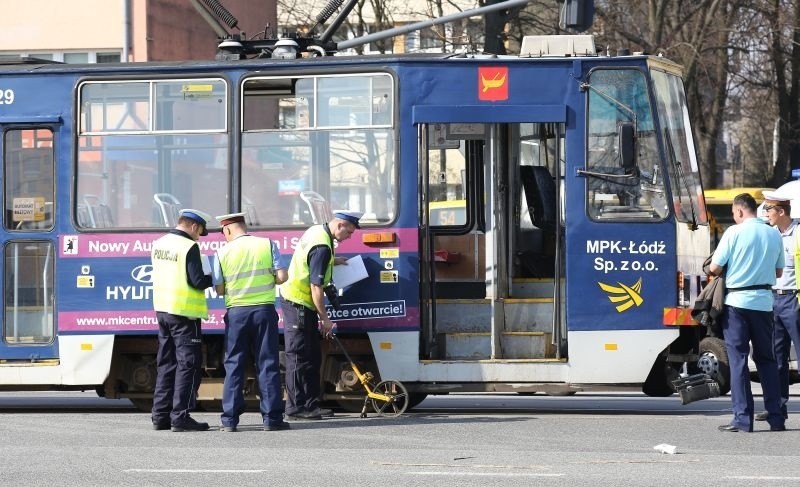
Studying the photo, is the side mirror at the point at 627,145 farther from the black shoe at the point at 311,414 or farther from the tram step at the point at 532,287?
the black shoe at the point at 311,414

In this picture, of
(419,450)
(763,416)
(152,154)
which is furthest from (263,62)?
(763,416)

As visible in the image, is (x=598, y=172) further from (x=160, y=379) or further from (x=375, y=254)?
(x=160, y=379)

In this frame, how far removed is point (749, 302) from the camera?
11.9 meters

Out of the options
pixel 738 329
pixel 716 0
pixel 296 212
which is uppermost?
pixel 716 0

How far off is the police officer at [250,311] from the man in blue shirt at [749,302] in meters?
3.47

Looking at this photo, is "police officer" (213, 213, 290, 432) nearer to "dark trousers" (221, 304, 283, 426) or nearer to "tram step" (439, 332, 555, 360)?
"dark trousers" (221, 304, 283, 426)

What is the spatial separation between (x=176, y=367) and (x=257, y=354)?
0.66 metres

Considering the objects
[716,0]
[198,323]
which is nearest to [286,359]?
[198,323]

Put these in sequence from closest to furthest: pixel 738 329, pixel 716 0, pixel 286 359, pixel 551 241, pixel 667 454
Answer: pixel 667 454 < pixel 738 329 < pixel 286 359 < pixel 551 241 < pixel 716 0

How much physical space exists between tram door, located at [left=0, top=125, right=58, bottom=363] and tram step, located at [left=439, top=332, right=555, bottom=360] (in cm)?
345

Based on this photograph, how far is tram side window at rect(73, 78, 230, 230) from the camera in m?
13.5

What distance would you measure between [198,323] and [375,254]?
168 cm

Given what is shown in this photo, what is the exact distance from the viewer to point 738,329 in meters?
12.0

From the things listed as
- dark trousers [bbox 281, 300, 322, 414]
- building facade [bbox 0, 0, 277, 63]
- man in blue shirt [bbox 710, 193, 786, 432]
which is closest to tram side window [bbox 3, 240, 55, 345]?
dark trousers [bbox 281, 300, 322, 414]
